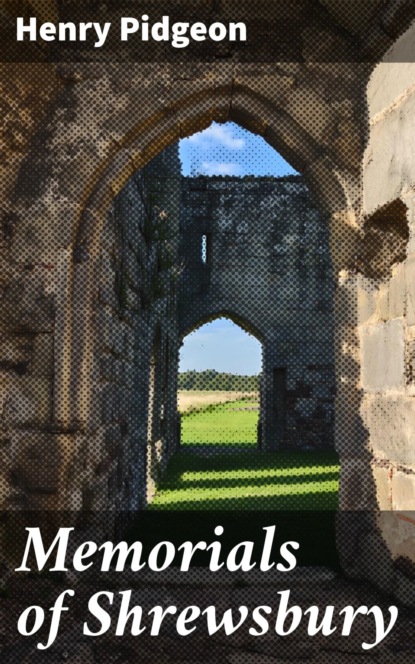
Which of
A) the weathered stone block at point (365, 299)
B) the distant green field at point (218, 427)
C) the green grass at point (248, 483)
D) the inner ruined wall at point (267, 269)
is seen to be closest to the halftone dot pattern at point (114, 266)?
the weathered stone block at point (365, 299)

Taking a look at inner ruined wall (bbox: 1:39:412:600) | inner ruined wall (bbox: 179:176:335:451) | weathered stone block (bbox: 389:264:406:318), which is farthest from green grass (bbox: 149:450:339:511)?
weathered stone block (bbox: 389:264:406:318)

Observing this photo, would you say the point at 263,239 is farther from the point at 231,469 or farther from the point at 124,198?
the point at 124,198

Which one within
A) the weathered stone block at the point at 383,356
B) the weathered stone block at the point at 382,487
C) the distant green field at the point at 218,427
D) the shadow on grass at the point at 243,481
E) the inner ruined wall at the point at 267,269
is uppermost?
the inner ruined wall at the point at 267,269

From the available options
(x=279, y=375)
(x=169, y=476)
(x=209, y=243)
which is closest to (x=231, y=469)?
(x=169, y=476)

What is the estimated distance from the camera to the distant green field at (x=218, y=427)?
15.1 m

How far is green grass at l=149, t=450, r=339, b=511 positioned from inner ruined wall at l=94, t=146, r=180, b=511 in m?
0.42

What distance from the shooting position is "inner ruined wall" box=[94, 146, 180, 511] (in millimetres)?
3758

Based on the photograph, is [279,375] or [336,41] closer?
[336,41]

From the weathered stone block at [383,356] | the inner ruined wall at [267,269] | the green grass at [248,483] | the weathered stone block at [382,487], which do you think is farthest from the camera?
the inner ruined wall at [267,269]

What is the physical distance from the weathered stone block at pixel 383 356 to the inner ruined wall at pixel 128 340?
140cm

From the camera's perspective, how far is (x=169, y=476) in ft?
28.4

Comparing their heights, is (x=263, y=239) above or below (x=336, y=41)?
above

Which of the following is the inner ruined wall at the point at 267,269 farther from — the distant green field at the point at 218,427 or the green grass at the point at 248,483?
the green grass at the point at 248,483

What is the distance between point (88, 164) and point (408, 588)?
2.47m
